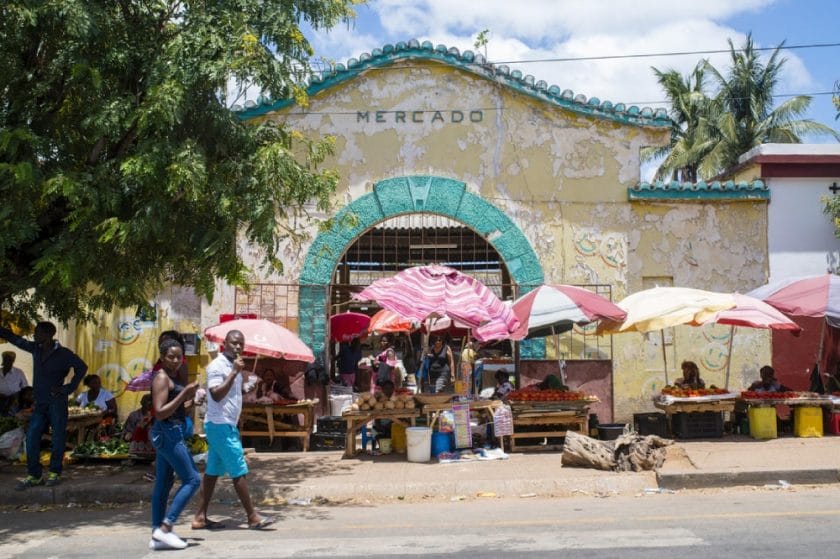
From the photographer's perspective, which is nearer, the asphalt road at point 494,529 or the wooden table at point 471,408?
the asphalt road at point 494,529

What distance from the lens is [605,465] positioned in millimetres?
11008

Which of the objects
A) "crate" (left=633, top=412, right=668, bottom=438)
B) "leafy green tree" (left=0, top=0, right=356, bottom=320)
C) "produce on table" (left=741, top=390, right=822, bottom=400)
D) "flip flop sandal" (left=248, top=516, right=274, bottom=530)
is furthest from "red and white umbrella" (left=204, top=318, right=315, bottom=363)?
"produce on table" (left=741, top=390, right=822, bottom=400)

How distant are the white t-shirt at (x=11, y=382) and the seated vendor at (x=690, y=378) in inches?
416

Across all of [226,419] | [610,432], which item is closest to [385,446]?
[610,432]

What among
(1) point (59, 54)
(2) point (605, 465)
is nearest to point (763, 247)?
(2) point (605, 465)

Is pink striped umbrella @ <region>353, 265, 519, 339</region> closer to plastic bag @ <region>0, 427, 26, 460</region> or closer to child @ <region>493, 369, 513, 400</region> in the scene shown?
child @ <region>493, 369, 513, 400</region>

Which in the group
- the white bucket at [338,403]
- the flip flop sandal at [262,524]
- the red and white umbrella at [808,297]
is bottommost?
the flip flop sandal at [262,524]

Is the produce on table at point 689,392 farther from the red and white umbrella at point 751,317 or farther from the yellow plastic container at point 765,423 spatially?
the red and white umbrella at point 751,317

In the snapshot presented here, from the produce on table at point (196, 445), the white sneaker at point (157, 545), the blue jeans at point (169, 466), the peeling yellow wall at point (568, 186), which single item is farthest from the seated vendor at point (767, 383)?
the white sneaker at point (157, 545)

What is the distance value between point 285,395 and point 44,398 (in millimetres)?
4423

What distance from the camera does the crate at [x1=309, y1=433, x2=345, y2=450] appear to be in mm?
13633

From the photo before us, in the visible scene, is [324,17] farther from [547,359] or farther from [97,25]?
[547,359]

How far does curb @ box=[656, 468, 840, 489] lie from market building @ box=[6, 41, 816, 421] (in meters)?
5.41

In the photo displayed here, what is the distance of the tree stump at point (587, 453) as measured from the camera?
11.1m
